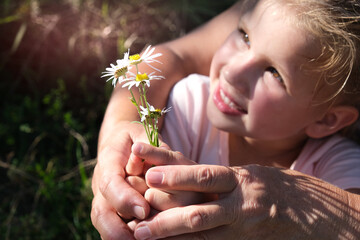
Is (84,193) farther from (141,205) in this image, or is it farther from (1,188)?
(141,205)

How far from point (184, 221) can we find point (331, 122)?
77 centimetres

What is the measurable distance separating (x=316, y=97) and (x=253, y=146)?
15.4 inches

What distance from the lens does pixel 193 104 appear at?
1.80 metres

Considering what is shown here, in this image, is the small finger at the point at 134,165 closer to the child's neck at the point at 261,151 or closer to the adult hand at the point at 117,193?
the adult hand at the point at 117,193

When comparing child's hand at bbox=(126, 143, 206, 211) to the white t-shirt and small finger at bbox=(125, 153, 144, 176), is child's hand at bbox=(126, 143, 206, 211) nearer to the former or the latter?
small finger at bbox=(125, 153, 144, 176)

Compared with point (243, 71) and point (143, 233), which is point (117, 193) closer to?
point (143, 233)

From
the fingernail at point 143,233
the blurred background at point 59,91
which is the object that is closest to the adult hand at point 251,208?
the fingernail at point 143,233

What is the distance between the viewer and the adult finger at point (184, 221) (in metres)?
1.18

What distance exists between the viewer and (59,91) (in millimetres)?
2359

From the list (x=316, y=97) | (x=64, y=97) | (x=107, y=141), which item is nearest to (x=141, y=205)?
(x=107, y=141)

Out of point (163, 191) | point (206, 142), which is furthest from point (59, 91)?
point (163, 191)

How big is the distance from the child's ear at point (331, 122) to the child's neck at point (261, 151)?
14cm

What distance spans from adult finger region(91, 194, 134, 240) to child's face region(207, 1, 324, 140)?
0.53 m

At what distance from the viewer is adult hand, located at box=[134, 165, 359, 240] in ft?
3.90
